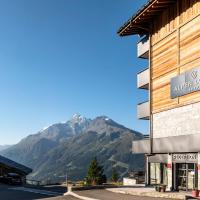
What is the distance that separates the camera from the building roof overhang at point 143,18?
39562 millimetres

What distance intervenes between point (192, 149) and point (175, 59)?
28.2 ft

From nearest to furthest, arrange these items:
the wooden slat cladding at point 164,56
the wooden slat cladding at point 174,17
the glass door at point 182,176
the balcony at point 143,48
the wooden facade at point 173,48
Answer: the wooden facade at point 173,48, the wooden slat cladding at point 174,17, the glass door at point 182,176, the wooden slat cladding at point 164,56, the balcony at point 143,48

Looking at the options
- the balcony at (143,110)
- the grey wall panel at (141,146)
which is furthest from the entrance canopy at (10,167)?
the balcony at (143,110)

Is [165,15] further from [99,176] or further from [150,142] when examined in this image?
[99,176]

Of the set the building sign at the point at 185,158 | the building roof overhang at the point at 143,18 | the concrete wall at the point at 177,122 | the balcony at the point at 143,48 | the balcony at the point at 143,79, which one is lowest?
the building sign at the point at 185,158

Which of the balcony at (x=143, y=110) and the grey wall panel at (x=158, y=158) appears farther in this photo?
the balcony at (x=143, y=110)

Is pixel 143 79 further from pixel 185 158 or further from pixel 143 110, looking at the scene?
pixel 185 158

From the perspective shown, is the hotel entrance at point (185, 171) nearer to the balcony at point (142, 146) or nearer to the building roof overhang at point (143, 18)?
the balcony at point (142, 146)

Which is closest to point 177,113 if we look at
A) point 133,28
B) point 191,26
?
point 191,26

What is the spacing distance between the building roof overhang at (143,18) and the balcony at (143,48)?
3.00 feet

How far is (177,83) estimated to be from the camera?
37281 mm

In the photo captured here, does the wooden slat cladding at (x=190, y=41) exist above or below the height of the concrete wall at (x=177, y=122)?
above

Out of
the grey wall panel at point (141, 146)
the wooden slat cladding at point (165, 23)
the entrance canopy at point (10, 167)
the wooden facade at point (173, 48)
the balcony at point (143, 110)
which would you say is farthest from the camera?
the entrance canopy at point (10, 167)

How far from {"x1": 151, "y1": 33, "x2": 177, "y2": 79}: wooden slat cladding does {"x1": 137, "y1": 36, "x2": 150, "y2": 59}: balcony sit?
1777mm
